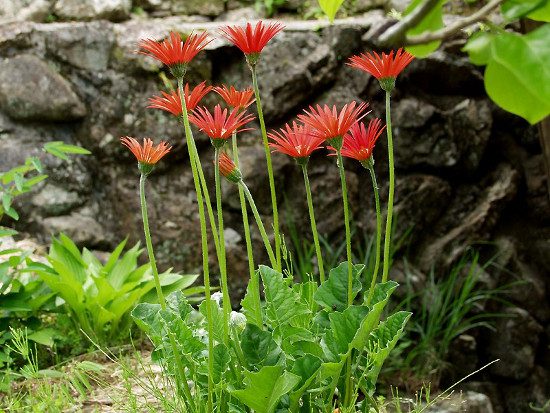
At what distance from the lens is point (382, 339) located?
1.43 m

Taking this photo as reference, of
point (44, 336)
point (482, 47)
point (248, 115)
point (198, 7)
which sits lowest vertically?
point (44, 336)

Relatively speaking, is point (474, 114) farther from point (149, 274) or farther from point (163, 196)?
point (149, 274)

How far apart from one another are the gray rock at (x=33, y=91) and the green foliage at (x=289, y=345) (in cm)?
251

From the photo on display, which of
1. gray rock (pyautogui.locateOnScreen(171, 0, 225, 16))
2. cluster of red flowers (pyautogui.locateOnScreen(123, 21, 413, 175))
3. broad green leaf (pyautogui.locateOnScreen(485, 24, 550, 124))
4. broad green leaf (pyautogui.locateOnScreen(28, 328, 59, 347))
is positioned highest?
broad green leaf (pyautogui.locateOnScreen(485, 24, 550, 124))

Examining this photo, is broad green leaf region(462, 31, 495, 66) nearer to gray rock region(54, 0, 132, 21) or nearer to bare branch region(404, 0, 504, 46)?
bare branch region(404, 0, 504, 46)

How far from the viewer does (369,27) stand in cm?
403

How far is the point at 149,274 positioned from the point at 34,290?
1.68ft

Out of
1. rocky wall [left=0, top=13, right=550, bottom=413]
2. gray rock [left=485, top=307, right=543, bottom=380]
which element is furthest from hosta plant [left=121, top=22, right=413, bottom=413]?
gray rock [left=485, top=307, right=543, bottom=380]

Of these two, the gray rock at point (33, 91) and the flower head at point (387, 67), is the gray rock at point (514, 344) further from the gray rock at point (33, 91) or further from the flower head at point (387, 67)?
the flower head at point (387, 67)

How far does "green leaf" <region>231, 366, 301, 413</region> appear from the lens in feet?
3.93

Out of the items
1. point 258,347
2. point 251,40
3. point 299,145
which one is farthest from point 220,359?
point 251,40

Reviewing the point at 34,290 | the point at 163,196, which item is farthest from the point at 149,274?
the point at 163,196

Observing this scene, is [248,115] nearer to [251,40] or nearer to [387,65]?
[251,40]

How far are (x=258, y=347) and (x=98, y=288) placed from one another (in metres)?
1.52
